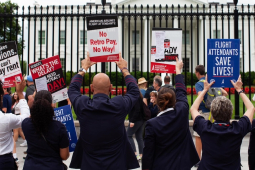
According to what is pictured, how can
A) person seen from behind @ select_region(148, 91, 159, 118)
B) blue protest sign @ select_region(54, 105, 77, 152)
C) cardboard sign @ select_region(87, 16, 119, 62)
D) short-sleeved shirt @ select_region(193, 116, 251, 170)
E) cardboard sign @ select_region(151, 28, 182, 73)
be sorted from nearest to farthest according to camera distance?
short-sleeved shirt @ select_region(193, 116, 251, 170)
cardboard sign @ select_region(87, 16, 119, 62)
blue protest sign @ select_region(54, 105, 77, 152)
cardboard sign @ select_region(151, 28, 182, 73)
person seen from behind @ select_region(148, 91, 159, 118)

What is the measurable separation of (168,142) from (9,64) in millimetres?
4433

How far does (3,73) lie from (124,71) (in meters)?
3.93

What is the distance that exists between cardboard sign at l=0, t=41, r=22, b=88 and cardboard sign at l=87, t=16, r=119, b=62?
2785 millimetres

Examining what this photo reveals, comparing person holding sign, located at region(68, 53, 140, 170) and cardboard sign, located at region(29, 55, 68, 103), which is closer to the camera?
person holding sign, located at region(68, 53, 140, 170)

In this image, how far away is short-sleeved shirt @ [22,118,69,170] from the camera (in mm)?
3061

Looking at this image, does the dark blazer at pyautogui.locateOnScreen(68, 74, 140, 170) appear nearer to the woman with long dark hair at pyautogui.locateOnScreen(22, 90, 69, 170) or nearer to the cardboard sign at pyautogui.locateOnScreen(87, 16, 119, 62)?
the woman with long dark hair at pyautogui.locateOnScreen(22, 90, 69, 170)

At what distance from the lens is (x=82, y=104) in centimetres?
304

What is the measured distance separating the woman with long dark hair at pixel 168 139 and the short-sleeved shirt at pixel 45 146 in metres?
0.90

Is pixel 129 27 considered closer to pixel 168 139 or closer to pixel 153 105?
pixel 153 105

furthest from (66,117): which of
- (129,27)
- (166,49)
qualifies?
(129,27)

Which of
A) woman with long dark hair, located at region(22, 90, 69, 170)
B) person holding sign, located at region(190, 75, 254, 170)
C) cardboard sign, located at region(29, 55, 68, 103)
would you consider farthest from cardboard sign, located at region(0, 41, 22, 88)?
person holding sign, located at region(190, 75, 254, 170)

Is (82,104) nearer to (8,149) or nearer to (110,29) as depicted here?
(8,149)

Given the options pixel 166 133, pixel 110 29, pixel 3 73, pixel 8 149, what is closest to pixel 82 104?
pixel 166 133

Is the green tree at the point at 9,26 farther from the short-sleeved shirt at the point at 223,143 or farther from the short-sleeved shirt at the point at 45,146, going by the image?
the short-sleeved shirt at the point at 223,143
